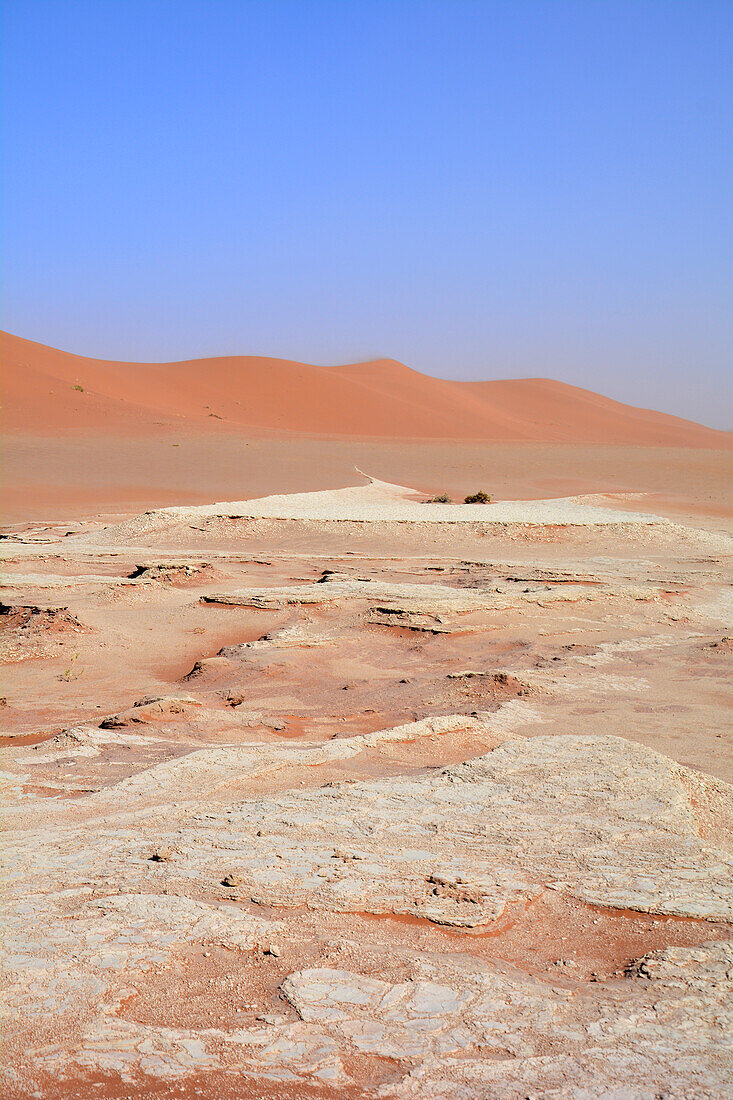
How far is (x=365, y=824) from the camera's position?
162 inches

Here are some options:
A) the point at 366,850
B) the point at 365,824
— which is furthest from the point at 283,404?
the point at 366,850

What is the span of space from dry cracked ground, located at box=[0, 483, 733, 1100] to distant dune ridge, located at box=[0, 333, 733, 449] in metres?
31.3

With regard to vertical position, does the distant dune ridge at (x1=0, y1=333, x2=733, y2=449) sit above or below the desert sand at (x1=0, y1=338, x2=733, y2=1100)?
above

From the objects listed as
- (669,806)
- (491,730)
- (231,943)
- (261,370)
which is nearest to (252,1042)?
(231,943)

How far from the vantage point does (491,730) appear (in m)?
5.96

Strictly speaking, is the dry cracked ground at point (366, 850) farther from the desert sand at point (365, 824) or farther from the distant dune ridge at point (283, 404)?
the distant dune ridge at point (283, 404)

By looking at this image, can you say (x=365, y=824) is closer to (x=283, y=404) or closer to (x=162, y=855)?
(x=162, y=855)

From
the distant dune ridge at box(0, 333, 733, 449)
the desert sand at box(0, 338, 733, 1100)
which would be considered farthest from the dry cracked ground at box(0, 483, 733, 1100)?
the distant dune ridge at box(0, 333, 733, 449)

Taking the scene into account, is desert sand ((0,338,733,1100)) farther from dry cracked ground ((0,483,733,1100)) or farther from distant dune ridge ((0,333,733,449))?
distant dune ridge ((0,333,733,449))

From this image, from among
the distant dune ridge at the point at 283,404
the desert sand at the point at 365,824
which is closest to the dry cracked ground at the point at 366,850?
the desert sand at the point at 365,824

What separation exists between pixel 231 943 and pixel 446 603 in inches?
265

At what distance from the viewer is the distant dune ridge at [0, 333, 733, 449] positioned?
139 ft

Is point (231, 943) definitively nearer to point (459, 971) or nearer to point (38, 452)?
point (459, 971)

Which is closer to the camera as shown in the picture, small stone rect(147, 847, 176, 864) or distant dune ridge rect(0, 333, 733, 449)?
small stone rect(147, 847, 176, 864)
